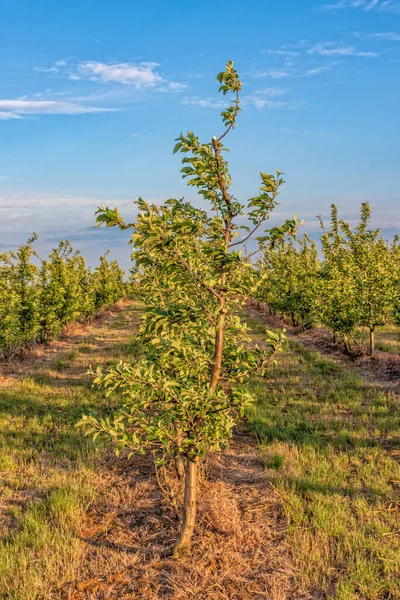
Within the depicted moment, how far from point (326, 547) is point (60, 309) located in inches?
876

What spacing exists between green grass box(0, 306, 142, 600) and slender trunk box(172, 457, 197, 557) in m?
1.31

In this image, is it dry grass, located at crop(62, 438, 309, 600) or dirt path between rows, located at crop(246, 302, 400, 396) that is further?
dirt path between rows, located at crop(246, 302, 400, 396)

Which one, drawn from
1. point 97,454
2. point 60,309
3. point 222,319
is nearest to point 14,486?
point 97,454

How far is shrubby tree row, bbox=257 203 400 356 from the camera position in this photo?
17500 millimetres

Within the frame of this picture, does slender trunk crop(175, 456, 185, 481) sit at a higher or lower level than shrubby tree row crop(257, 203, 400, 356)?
lower

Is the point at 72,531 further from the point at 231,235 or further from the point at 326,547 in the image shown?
the point at 231,235

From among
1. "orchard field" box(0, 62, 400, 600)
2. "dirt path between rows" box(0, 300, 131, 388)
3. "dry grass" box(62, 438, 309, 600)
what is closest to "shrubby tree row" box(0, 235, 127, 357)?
"dirt path between rows" box(0, 300, 131, 388)

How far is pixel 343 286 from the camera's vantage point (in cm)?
1964

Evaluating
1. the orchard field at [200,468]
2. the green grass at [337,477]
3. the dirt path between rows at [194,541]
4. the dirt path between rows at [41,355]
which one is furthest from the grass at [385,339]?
the dirt path between rows at [41,355]

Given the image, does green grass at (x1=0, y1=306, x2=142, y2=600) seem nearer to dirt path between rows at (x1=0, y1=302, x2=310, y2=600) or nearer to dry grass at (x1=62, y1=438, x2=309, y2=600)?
dirt path between rows at (x1=0, y1=302, x2=310, y2=600)

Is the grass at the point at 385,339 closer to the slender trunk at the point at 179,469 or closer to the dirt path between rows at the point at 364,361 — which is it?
the dirt path between rows at the point at 364,361

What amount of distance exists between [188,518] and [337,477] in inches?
126

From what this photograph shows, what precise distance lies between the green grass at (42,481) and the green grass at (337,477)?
314cm

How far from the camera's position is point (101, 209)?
13.8 feet
